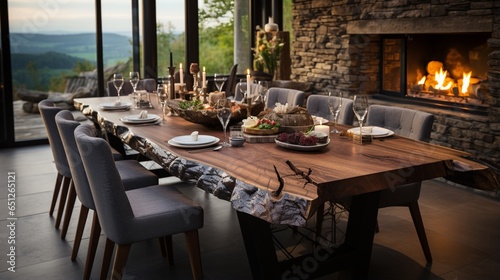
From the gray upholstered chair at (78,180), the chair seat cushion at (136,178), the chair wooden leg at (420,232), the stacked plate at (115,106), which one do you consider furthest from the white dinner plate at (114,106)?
the chair wooden leg at (420,232)

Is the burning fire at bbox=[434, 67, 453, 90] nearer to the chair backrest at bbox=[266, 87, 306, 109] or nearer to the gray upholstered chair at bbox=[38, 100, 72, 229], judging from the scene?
the chair backrest at bbox=[266, 87, 306, 109]

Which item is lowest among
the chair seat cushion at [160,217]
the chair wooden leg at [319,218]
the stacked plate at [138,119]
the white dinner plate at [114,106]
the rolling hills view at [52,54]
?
the chair wooden leg at [319,218]

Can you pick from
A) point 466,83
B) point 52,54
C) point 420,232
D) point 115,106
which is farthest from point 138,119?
point 52,54

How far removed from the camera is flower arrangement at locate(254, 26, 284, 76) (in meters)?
7.12

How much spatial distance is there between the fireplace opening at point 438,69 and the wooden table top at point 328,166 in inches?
103

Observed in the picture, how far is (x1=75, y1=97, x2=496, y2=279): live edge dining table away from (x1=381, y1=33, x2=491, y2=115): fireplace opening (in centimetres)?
266

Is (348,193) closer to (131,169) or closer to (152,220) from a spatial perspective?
(152,220)

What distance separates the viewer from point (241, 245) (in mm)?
3418

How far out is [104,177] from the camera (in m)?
2.37

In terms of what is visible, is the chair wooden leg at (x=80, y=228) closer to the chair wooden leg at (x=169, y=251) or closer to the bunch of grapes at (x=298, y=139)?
the chair wooden leg at (x=169, y=251)

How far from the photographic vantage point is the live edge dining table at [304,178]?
82.7 inches

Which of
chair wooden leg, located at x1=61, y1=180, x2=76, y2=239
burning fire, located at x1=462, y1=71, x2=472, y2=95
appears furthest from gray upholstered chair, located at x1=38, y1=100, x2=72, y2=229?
burning fire, located at x1=462, y1=71, x2=472, y2=95

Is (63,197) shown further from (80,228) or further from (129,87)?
(129,87)

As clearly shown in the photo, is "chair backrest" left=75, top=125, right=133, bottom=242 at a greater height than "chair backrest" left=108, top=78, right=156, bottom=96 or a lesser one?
lesser
